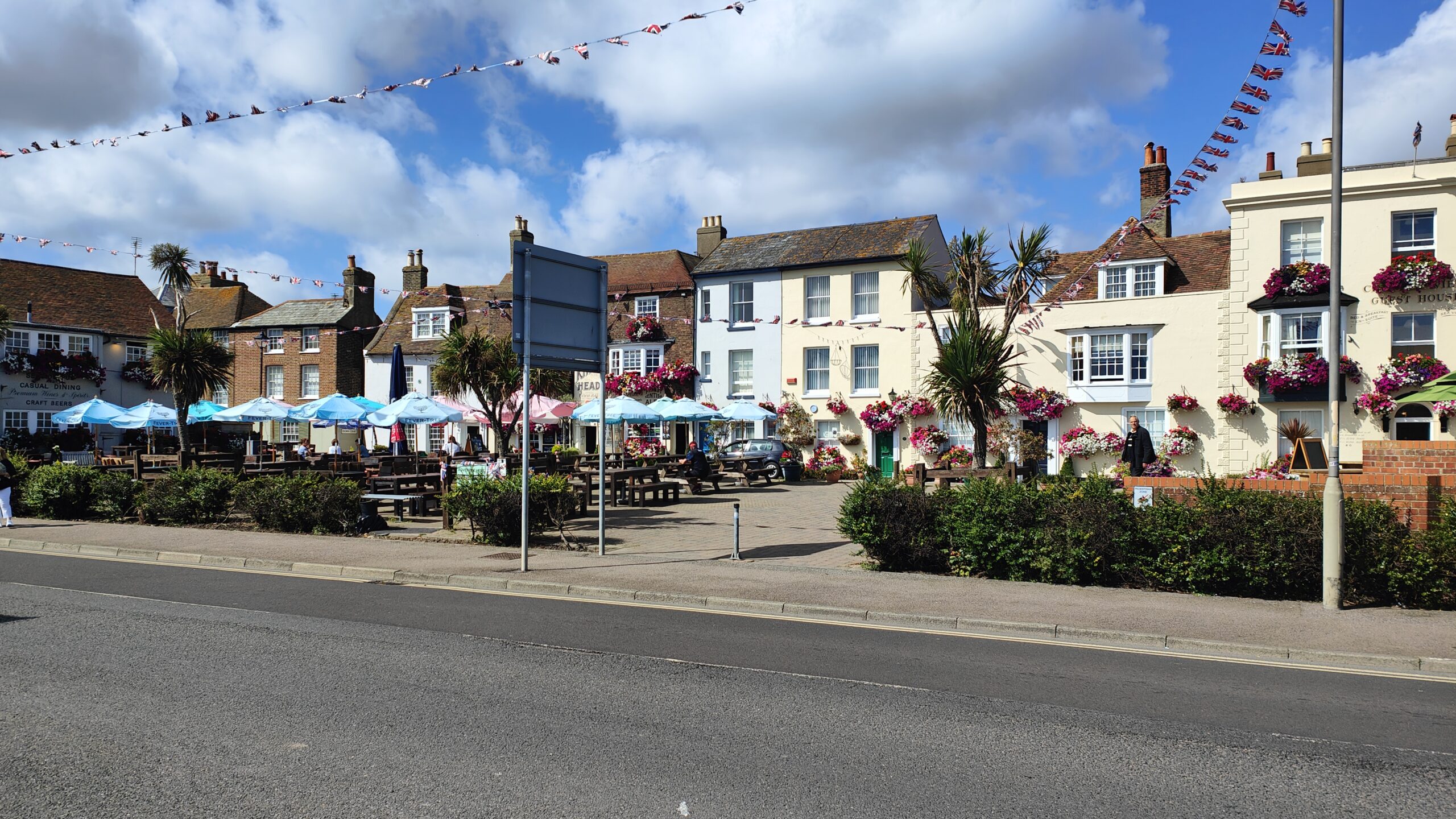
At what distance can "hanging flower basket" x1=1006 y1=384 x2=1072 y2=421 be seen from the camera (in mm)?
29719

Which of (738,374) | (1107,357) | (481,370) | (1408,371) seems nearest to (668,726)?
(481,370)

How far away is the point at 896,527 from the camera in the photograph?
11.8m

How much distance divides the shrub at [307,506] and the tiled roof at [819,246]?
75.2ft

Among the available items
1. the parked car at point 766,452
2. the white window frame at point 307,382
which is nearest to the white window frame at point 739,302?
the parked car at point 766,452

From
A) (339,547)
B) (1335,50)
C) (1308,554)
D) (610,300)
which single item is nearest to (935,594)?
(1308,554)

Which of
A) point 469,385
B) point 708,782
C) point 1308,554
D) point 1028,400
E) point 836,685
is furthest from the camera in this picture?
point 1028,400

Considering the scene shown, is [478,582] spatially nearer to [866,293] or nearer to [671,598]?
[671,598]

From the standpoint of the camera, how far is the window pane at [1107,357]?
29.3 meters

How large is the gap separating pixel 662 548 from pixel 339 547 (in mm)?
4869

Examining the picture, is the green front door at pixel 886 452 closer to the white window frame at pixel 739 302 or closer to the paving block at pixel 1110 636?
the white window frame at pixel 739 302

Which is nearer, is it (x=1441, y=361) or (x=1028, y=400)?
(x=1441, y=361)

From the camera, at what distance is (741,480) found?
3031 centimetres

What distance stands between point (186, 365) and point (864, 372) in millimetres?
23683

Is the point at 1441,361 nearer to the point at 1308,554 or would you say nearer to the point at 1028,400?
the point at 1028,400
